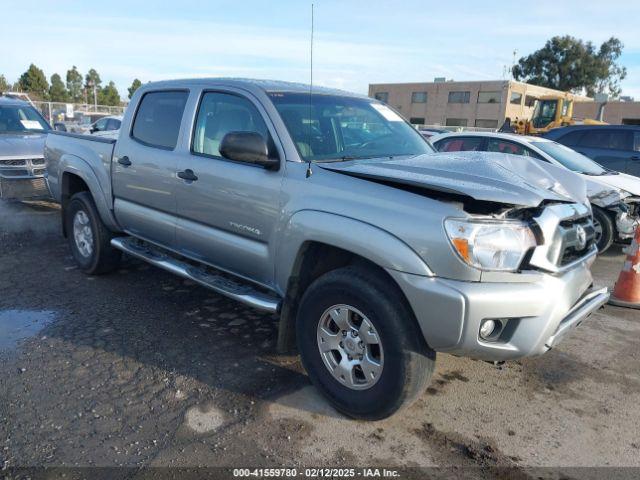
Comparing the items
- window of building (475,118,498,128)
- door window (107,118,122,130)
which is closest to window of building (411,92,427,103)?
window of building (475,118,498,128)

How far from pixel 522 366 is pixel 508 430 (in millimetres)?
915

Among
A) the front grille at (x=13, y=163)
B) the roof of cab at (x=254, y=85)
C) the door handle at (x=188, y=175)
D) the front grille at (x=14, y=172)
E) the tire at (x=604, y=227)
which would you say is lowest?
the tire at (x=604, y=227)

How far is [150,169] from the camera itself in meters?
4.43

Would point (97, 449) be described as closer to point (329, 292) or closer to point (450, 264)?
point (329, 292)

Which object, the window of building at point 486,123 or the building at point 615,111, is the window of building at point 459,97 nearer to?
the window of building at point 486,123

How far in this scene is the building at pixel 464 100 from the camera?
48.8 meters

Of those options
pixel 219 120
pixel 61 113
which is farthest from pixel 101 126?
pixel 219 120

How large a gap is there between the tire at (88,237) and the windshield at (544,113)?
25.9m

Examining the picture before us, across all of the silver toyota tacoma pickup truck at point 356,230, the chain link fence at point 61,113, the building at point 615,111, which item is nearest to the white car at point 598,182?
the silver toyota tacoma pickup truck at point 356,230

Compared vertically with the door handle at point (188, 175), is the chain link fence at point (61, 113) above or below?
below

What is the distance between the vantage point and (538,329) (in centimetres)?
268

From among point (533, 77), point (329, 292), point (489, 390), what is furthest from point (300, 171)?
point (533, 77)

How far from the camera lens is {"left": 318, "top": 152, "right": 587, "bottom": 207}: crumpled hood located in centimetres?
269

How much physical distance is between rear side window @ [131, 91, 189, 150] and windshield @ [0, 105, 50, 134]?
19.0 feet
